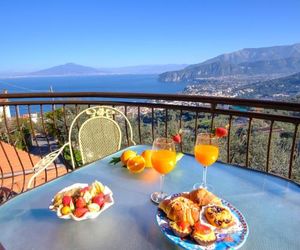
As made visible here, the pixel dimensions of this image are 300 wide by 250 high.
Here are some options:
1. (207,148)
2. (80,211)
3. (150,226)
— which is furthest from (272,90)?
(80,211)

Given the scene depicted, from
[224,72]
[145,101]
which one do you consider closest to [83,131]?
[145,101]

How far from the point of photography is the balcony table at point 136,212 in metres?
0.83

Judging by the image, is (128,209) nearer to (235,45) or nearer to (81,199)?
(81,199)

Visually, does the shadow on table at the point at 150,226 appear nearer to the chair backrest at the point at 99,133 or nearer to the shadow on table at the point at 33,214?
the shadow on table at the point at 33,214

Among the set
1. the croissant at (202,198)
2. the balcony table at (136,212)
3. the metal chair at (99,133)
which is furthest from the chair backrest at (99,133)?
the croissant at (202,198)

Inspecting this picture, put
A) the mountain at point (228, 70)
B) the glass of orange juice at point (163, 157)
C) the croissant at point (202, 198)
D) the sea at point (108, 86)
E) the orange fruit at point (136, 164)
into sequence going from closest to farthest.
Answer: the croissant at point (202, 198)
the glass of orange juice at point (163, 157)
the orange fruit at point (136, 164)
the sea at point (108, 86)
the mountain at point (228, 70)

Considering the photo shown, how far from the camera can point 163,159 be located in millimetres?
1136

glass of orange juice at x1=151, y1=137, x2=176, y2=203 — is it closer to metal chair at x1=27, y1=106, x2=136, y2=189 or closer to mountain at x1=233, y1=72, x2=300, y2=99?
metal chair at x1=27, y1=106, x2=136, y2=189

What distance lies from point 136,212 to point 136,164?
1.34 feet

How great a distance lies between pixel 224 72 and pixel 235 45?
3354 cm

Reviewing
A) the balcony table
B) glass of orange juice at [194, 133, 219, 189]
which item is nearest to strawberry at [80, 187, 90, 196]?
the balcony table

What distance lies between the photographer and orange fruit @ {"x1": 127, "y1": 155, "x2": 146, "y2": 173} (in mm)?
1395

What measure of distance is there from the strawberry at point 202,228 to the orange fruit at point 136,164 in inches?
25.4

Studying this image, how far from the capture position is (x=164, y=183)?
1278 mm
